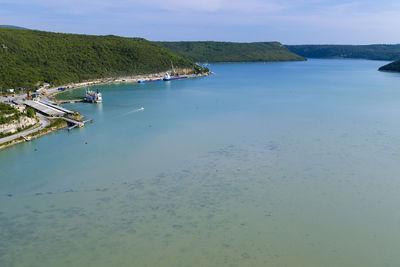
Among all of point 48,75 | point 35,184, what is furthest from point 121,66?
point 35,184

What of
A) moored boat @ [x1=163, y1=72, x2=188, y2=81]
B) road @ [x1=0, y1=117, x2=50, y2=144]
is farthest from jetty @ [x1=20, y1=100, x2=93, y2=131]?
moored boat @ [x1=163, y1=72, x2=188, y2=81]

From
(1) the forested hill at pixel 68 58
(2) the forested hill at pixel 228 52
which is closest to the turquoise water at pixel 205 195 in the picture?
(1) the forested hill at pixel 68 58

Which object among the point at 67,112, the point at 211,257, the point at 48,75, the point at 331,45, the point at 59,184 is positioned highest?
the point at 331,45

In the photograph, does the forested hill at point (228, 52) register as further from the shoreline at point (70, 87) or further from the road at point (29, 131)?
the road at point (29, 131)

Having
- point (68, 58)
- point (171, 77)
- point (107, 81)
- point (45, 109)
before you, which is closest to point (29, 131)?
point (45, 109)

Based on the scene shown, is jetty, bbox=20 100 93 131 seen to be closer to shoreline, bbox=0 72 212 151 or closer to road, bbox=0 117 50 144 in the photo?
shoreline, bbox=0 72 212 151

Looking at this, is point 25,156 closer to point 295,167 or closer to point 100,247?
point 100,247
